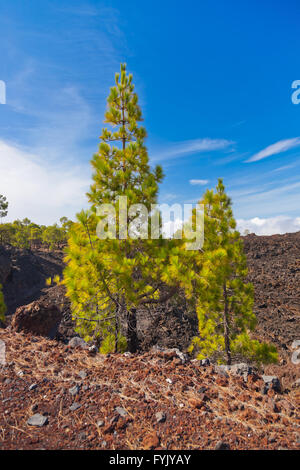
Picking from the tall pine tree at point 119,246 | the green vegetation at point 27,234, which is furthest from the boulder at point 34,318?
the green vegetation at point 27,234

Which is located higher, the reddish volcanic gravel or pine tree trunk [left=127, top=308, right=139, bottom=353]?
the reddish volcanic gravel

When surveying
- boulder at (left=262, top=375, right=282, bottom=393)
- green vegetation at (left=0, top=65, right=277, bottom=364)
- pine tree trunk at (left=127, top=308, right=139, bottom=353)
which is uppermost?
green vegetation at (left=0, top=65, right=277, bottom=364)

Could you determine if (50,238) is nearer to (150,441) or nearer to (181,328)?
(181,328)

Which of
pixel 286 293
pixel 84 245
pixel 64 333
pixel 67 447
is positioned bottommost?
pixel 64 333

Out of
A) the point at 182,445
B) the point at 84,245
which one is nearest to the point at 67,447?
the point at 182,445

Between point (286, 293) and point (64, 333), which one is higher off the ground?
point (286, 293)

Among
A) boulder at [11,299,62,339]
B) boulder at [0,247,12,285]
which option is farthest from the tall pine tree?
boulder at [0,247,12,285]

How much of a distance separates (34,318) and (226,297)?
16.6 ft

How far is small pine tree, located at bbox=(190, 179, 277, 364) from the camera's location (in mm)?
6086

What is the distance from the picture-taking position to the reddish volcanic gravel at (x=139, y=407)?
2223mm

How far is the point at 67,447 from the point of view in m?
2.17

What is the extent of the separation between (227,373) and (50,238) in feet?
153

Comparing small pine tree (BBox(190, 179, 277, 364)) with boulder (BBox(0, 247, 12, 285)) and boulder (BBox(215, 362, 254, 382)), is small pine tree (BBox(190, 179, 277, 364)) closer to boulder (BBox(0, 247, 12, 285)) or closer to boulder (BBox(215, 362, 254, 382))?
boulder (BBox(215, 362, 254, 382))

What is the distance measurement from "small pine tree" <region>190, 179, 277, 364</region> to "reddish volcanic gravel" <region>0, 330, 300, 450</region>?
9.40 ft
